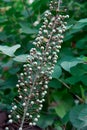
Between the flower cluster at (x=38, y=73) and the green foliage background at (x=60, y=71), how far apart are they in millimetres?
73

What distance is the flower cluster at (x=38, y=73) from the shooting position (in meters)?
1.11

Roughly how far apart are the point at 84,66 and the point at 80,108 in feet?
0.44

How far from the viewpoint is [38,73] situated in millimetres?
1113

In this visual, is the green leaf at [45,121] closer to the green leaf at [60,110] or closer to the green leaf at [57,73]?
the green leaf at [60,110]

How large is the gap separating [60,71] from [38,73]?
0.10 m

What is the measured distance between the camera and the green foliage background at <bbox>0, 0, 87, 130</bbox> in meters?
1.19

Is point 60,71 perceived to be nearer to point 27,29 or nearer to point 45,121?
point 45,121

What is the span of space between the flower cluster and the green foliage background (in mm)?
73

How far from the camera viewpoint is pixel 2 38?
1608 mm

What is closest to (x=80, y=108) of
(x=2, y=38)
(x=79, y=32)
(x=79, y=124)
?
(x=79, y=124)

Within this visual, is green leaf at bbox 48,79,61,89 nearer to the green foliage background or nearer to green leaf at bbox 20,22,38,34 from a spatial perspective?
the green foliage background

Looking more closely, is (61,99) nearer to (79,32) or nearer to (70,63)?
(70,63)

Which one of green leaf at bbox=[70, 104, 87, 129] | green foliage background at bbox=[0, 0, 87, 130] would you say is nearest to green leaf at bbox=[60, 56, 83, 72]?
green foliage background at bbox=[0, 0, 87, 130]

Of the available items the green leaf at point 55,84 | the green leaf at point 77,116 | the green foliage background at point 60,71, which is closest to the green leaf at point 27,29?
the green foliage background at point 60,71
